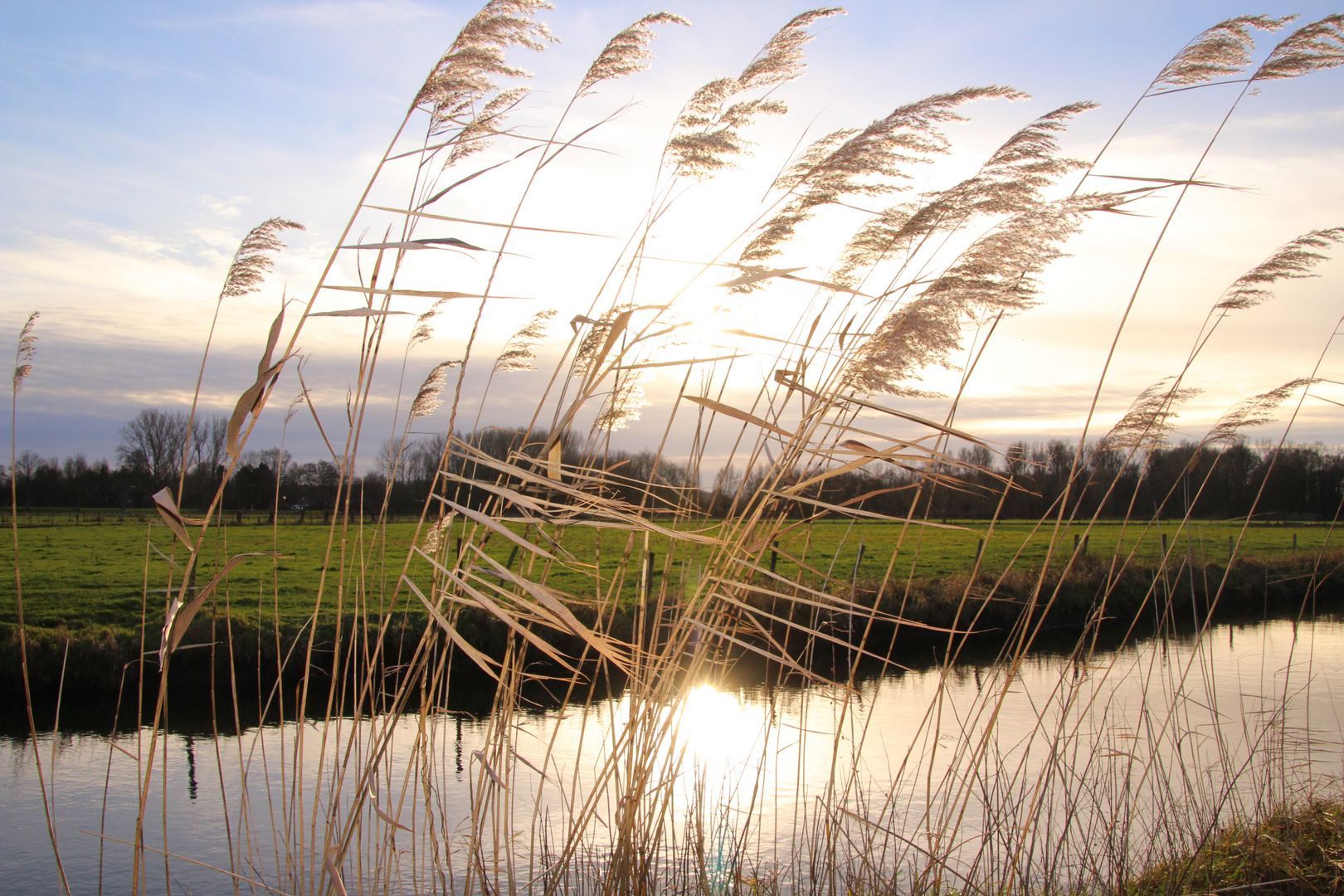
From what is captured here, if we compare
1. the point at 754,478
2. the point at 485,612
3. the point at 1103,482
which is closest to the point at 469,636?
the point at 485,612

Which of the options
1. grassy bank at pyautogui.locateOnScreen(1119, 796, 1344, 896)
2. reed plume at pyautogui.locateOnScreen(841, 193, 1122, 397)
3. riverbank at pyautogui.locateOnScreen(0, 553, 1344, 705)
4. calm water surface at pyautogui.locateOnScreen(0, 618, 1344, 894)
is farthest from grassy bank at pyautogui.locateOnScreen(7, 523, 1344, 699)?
reed plume at pyautogui.locateOnScreen(841, 193, 1122, 397)

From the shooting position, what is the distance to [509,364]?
2572mm

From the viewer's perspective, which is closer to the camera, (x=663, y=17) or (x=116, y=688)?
(x=663, y=17)

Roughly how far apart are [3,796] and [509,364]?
316 inches

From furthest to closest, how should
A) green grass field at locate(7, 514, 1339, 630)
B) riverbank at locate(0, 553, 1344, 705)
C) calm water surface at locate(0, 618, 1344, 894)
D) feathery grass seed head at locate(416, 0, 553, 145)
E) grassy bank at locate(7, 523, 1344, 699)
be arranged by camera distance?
1. riverbank at locate(0, 553, 1344, 705)
2. grassy bank at locate(7, 523, 1344, 699)
3. green grass field at locate(7, 514, 1339, 630)
4. calm water surface at locate(0, 618, 1344, 894)
5. feathery grass seed head at locate(416, 0, 553, 145)

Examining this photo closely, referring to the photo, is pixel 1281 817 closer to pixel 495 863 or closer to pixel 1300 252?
pixel 1300 252

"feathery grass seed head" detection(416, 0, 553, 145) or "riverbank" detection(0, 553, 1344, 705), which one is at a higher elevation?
"feathery grass seed head" detection(416, 0, 553, 145)

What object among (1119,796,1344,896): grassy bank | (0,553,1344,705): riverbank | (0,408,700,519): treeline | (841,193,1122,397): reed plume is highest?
(841,193,1122,397): reed plume

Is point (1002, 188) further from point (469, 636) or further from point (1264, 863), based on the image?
point (469, 636)

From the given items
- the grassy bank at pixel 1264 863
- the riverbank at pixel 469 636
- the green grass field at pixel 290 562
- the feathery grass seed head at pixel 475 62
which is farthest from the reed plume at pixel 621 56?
the riverbank at pixel 469 636

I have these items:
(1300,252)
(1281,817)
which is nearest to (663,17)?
(1300,252)

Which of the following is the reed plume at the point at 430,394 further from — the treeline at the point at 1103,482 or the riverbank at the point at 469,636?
the riverbank at the point at 469,636

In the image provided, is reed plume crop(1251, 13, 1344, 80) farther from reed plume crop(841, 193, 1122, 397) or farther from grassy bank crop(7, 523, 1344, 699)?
grassy bank crop(7, 523, 1344, 699)

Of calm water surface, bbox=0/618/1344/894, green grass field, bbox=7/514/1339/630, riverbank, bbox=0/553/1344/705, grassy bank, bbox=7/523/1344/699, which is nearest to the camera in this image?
calm water surface, bbox=0/618/1344/894
